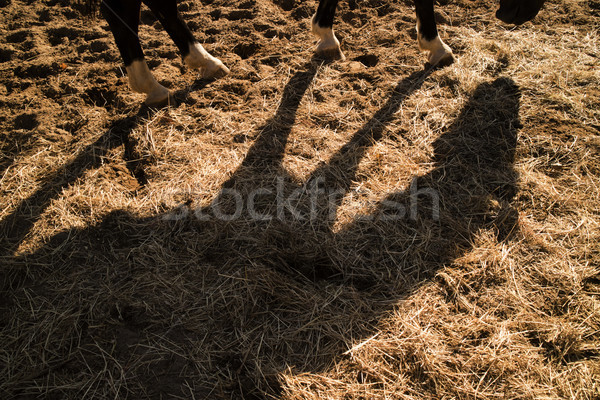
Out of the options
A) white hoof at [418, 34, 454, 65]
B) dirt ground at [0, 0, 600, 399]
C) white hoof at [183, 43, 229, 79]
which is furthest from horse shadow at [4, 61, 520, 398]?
white hoof at [183, 43, 229, 79]

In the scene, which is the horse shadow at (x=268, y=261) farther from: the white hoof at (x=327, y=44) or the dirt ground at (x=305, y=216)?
the white hoof at (x=327, y=44)

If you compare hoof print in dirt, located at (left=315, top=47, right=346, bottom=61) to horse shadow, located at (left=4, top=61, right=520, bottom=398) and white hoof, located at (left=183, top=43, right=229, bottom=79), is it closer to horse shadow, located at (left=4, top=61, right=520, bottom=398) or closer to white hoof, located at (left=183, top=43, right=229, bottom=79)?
white hoof, located at (left=183, top=43, right=229, bottom=79)

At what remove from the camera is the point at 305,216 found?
225 centimetres

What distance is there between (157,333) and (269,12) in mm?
3127

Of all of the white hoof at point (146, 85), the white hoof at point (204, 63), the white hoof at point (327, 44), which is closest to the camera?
the white hoof at point (146, 85)

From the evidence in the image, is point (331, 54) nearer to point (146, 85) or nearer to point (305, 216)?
point (146, 85)

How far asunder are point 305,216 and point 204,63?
5.40 feet

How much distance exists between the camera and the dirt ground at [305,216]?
5.55 ft

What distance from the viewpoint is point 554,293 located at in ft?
6.22

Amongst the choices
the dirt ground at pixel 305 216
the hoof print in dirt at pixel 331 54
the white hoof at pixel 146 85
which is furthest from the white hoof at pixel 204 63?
the hoof print in dirt at pixel 331 54

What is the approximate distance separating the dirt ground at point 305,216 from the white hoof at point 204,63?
106mm

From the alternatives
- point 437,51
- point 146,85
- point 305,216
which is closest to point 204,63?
point 146,85

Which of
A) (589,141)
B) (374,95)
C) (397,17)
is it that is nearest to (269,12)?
(397,17)

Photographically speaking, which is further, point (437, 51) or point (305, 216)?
point (437, 51)
